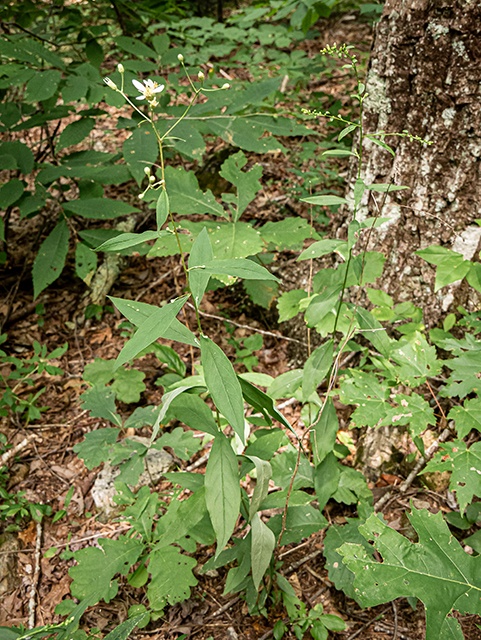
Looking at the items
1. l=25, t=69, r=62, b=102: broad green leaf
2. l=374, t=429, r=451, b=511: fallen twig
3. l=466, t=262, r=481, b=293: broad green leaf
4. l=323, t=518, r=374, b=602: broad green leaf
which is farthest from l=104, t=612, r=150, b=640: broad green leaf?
l=25, t=69, r=62, b=102: broad green leaf

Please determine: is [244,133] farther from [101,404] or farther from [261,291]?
[101,404]

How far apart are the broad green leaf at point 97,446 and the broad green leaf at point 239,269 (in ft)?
4.28

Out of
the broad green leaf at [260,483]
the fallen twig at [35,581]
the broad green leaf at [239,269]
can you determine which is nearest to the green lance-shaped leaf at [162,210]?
the broad green leaf at [239,269]

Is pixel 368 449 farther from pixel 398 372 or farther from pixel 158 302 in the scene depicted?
pixel 158 302

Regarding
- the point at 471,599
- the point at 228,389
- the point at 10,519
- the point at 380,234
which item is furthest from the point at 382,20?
the point at 10,519

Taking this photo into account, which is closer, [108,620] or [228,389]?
[228,389]

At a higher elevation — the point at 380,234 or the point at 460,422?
the point at 380,234

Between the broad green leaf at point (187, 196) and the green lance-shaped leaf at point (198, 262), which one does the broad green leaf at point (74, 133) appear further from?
the green lance-shaped leaf at point (198, 262)

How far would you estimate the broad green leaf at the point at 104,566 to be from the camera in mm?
1619

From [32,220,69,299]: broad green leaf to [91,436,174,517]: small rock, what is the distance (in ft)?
3.92

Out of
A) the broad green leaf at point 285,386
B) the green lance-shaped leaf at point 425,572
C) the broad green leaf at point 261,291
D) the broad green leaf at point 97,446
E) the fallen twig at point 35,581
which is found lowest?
the fallen twig at point 35,581

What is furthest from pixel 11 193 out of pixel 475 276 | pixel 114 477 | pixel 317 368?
pixel 475 276

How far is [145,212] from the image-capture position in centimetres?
367

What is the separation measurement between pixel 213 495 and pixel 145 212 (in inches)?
123
